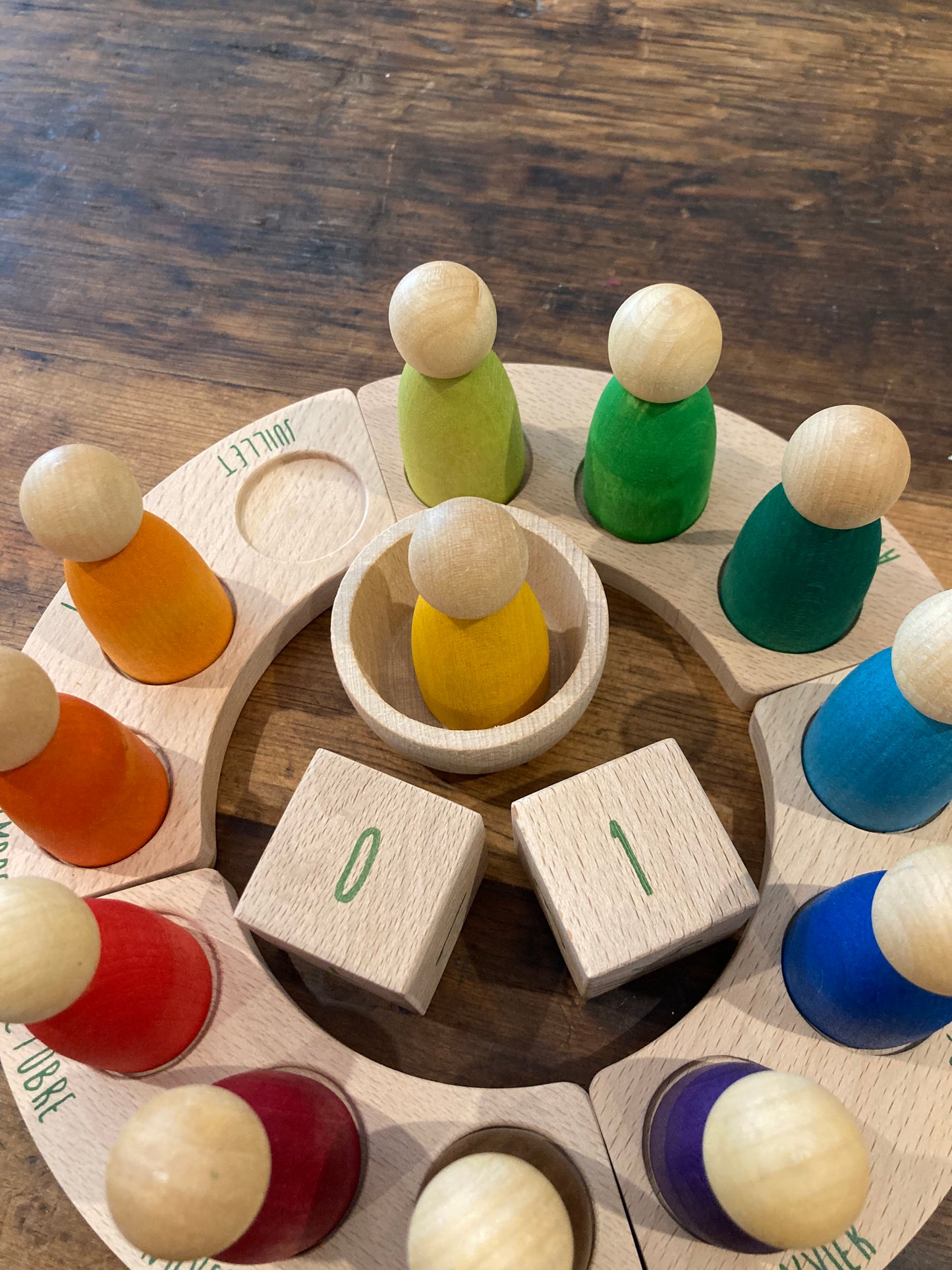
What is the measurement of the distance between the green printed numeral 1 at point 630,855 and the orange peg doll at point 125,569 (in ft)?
0.86

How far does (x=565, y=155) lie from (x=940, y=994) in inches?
29.5

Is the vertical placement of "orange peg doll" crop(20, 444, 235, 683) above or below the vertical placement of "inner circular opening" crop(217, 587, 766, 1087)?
above

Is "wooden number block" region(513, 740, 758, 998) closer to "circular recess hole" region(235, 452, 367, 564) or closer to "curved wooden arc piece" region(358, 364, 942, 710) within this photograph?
"curved wooden arc piece" region(358, 364, 942, 710)

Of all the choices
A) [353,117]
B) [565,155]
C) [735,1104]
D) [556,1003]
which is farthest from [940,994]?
[353,117]

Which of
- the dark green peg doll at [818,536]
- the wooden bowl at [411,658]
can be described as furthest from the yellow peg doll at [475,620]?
the dark green peg doll at [818,536]

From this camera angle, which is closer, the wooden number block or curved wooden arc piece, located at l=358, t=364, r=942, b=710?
the wooden number block

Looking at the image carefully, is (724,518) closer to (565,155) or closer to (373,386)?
(373,386)

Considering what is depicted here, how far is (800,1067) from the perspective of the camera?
440 millimetres

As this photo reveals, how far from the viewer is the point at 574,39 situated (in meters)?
0.87

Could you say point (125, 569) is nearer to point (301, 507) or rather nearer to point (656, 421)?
point (301, 507)

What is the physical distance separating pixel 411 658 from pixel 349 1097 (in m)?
0.24

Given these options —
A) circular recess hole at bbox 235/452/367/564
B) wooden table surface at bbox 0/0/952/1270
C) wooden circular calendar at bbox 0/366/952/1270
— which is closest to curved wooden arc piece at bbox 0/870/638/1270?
wooden circular calendar at bbox 0/366/952/1270

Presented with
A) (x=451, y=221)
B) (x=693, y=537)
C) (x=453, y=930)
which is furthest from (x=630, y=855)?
(x=451, y=221)

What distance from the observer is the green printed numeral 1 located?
1.43 feet
